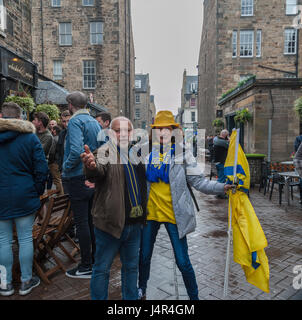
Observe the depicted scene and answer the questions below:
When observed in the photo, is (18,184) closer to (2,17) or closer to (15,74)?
(15,74)

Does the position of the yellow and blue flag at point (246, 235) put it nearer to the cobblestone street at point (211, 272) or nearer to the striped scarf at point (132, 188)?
the cobblestone street at point (211, 272)

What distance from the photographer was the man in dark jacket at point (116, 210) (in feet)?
8.11

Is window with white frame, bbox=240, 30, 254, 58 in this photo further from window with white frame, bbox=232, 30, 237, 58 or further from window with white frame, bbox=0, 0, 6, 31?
window with white frame, bbox=0, 0, 6, 31

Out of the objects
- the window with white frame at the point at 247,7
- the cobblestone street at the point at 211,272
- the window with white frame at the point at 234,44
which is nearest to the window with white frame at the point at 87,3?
the window with white frame at the point at 234,44

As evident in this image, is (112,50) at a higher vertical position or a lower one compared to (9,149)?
higher

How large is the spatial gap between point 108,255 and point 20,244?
4.32 ft

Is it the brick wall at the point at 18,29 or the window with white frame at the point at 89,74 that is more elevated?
the window with white frame at the point at 89,74

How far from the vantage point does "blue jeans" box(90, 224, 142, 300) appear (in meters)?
2.57

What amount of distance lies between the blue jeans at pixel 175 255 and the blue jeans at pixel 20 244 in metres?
1.30

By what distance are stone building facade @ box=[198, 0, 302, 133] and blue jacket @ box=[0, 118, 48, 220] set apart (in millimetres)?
22887

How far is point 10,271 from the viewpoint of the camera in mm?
3381
